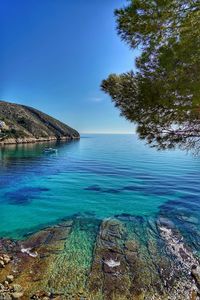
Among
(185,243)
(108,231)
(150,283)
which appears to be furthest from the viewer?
A: (108,231)

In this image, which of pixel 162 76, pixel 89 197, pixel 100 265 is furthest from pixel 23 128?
pixel 162 76

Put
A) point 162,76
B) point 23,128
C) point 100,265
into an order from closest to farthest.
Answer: point 162,76
point 100,265
point 23,128

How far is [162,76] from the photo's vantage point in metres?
9.29

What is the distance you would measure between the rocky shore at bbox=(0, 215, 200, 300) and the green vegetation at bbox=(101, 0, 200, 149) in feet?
17.1

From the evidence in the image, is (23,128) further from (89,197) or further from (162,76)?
(162,76)

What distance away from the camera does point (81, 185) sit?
26.6 m

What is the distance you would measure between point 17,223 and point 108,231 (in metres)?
5.84

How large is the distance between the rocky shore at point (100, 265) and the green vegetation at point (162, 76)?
17.1ft

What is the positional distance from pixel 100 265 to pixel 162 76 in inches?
320

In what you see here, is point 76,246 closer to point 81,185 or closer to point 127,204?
point 127,204

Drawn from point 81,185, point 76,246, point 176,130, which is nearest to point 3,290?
point 76,246

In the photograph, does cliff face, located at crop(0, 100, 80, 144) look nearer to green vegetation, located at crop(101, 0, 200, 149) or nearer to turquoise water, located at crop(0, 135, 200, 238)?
turquoise water, located at crop(0, 135, 200, 238)

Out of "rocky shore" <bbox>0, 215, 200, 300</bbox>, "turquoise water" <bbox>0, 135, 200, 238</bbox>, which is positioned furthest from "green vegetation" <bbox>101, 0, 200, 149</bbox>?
"turquoise water" <bbox>0, 135, 200, 238</bbox>

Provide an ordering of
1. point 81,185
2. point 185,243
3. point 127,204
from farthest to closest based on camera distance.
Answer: point 81,185 < point 127,204 < point 185,243
